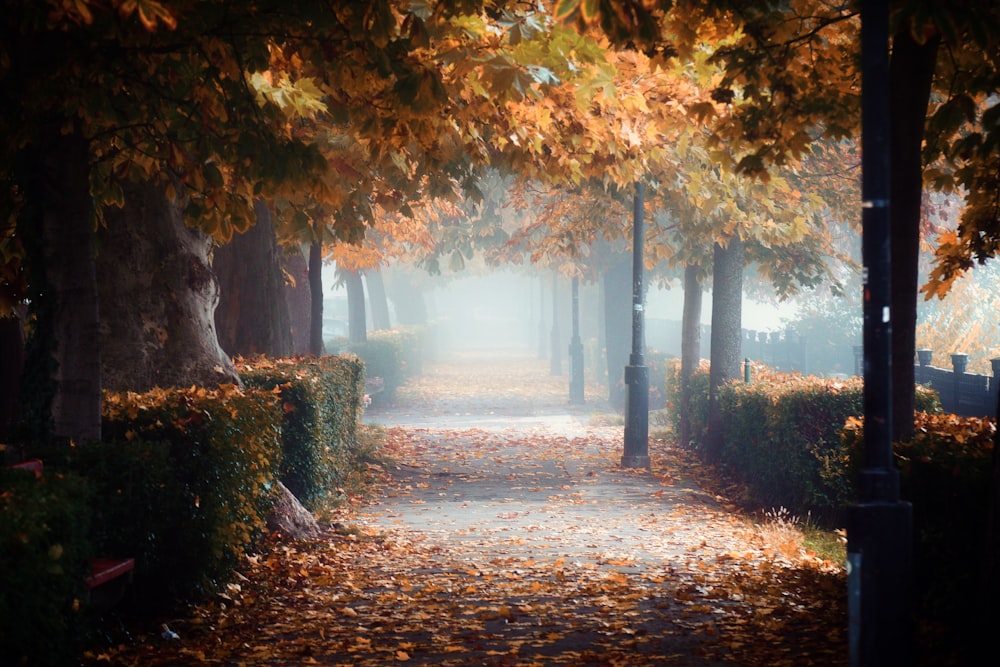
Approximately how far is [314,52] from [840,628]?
5325 mm

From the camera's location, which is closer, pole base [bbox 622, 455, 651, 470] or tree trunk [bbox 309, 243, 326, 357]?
pole base [bbox 622, 455, 651, 470]

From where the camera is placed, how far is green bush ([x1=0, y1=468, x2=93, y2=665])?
4.52 m

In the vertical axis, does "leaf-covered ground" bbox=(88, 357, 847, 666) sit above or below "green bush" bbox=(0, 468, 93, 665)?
below

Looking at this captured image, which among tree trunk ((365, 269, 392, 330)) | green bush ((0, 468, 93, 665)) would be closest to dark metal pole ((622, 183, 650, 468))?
green bush ((0, 468, 93, 665))

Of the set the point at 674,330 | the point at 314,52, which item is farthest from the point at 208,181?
the point at 674,330

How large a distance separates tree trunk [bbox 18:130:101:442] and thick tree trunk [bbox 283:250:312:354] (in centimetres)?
1363

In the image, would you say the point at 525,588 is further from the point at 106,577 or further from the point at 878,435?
the point at 878,435

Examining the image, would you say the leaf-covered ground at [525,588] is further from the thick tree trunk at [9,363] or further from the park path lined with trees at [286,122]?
the thick tree trunk at [9,363]

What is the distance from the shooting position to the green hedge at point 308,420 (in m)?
11.3

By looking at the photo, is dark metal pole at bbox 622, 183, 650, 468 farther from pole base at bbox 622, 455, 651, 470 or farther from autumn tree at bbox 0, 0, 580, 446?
autumn tree at bbox 0, 0, 580, 446

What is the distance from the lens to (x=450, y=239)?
3272 centimetres

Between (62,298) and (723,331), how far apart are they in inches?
471

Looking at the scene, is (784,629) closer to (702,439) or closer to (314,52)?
(314,52)

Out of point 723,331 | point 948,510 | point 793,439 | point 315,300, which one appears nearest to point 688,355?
point 723,331
